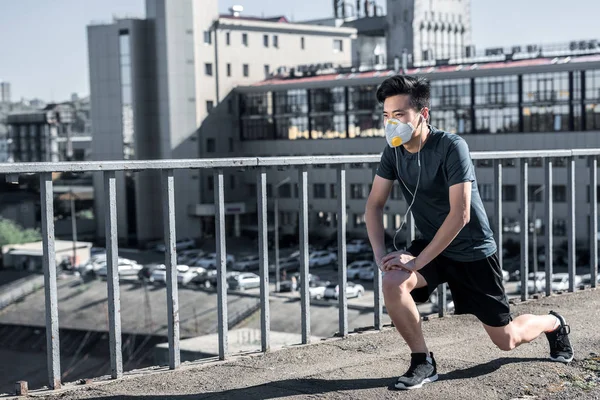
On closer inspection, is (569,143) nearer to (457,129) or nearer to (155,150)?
(457,129)

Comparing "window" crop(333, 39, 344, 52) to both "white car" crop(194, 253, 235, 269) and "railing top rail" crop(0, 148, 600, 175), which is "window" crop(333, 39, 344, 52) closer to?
"white car" crop(194, 253, 235, 269)

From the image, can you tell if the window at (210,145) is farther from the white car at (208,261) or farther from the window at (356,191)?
the window at (356,191)

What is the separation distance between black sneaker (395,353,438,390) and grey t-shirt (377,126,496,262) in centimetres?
55

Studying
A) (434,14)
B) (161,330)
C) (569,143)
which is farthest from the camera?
(434,14)

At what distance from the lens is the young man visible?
4.89 metres

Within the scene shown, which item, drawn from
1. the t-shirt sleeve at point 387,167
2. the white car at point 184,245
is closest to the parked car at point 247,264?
the white car at point 184,245

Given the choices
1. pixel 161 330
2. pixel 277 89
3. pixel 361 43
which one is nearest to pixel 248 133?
pixel 277 89

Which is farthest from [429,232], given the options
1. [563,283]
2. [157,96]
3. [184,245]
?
[157,96]

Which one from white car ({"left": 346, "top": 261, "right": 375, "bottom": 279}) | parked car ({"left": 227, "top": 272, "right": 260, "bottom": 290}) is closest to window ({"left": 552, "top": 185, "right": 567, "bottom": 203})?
white car ({"left": 346, "top": 261, "right": 375, "bottom": 279})

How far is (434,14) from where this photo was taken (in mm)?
92875

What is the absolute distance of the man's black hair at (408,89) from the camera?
16.4ft

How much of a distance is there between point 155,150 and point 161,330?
27.8m

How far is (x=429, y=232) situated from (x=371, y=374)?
0.79 m

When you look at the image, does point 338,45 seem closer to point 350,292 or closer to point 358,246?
point 358,246
